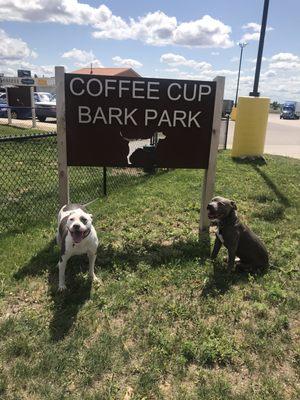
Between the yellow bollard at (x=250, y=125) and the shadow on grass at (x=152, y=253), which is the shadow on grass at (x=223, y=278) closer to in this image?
the shadow on grass at (x=152, y=253)

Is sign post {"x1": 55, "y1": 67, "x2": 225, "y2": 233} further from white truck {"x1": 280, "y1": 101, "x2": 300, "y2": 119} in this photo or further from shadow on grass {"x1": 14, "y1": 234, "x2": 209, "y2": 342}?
white truck {"x1": 280, "y1": 101, "x2": 300, "y2": 119}

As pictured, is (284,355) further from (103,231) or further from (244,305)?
(103,231)

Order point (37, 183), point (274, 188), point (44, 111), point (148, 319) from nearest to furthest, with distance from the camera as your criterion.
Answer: point (148, 319), point (37, 183), point (274, 188), point (44, 111)

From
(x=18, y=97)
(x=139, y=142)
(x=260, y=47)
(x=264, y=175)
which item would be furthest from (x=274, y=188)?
(x=18, y=97)

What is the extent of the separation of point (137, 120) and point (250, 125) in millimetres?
6792

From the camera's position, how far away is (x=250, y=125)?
1090 centimetres

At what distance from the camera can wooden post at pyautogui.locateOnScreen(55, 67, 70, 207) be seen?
4555mm

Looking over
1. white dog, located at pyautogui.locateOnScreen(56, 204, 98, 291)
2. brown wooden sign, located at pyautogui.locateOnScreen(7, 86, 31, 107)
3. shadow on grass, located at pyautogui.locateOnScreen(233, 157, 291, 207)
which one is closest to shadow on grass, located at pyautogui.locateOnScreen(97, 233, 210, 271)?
white dog, located at pyautogui.locateOnScreen(56, 204, 98, 291)

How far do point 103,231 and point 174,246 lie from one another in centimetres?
102

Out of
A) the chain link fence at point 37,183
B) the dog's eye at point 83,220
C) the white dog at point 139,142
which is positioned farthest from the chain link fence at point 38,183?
the dog's eye at point 83,220

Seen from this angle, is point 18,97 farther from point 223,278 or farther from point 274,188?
point 223,278

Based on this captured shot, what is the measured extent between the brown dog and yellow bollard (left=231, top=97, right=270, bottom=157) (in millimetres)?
7153

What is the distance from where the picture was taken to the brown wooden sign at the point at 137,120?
4695 mm

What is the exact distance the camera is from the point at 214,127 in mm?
4992
